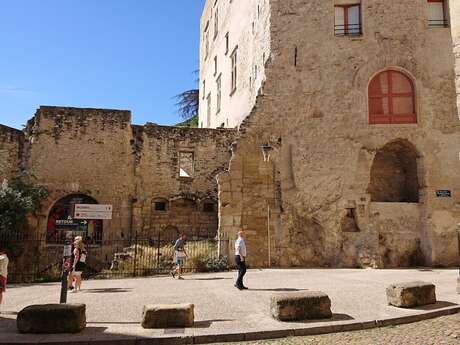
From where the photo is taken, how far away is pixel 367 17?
16594mm

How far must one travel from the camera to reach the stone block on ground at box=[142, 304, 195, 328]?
19.8 ft

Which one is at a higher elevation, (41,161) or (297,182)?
(41,161)

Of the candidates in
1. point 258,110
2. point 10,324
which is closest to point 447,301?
point 10,324

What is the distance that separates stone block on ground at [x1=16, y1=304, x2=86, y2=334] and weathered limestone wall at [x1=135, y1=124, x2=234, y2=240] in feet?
41.4

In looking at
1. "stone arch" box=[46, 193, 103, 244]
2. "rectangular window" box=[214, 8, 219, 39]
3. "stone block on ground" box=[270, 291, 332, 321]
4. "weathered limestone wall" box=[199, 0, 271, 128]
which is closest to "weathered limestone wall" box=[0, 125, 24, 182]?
"stone arch" box=[46, 193, 103, 244]

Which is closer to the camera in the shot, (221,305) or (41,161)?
(221,305)

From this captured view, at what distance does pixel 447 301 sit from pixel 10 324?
715 centimetres

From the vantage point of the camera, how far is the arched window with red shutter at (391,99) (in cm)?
1591

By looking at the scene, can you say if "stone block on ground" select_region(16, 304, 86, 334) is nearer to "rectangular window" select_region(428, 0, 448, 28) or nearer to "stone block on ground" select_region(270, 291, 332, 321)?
"stone block on ground" select_region(270, 291, 332, 321)

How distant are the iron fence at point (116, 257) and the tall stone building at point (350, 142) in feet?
4.39

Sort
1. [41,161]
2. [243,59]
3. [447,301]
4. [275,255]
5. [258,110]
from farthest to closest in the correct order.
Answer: [243,59] → [41,161] → [258,110] → [275,255] → [447,301]

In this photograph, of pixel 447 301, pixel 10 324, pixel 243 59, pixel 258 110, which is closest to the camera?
pixel 10 324

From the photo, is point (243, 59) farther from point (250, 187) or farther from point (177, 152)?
point (250, 187)

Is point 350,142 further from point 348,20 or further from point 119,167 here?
point 119,167
